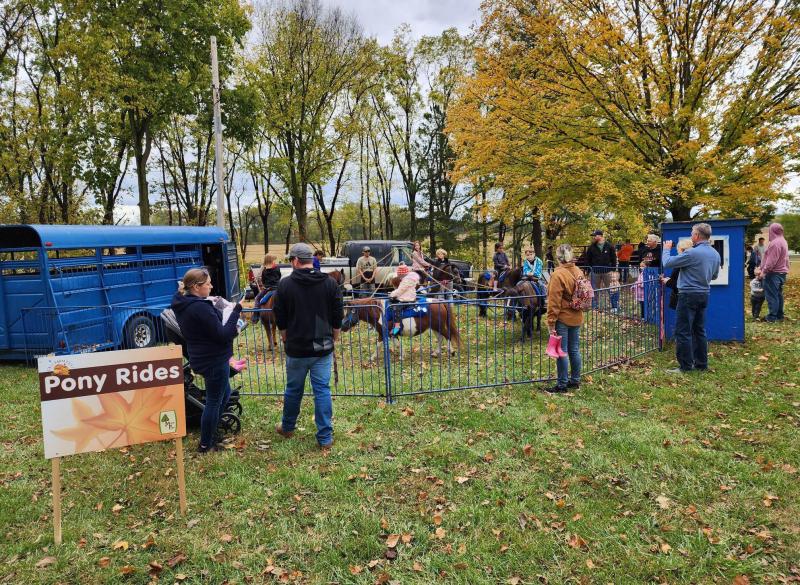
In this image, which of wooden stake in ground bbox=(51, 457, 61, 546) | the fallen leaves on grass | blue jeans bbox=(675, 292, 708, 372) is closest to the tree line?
blue jeans bbox=(675, 292, 708, 372)

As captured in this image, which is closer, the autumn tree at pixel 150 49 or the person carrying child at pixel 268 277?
the person carrying child at pixel 268 277

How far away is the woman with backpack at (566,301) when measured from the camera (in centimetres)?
586

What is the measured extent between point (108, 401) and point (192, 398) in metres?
1.45

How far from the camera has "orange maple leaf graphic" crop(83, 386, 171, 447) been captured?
12.0 ft

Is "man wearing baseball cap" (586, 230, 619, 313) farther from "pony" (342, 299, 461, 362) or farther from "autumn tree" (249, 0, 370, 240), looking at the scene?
"autumn tree" (249, 0, 370, 240)

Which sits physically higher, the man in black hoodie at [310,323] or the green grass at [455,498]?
the man in black hoodie at [310,323]

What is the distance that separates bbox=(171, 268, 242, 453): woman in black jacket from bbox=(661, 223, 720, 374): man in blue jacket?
596 cm

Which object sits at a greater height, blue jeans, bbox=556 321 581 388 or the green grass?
blue jeans, bbox=556 321 581 388

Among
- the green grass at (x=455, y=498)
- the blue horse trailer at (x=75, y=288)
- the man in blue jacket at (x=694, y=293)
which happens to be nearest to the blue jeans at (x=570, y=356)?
the green grass at (x=455, y=498)

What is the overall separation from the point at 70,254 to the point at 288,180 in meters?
20.7

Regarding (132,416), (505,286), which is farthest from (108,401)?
(505,286)

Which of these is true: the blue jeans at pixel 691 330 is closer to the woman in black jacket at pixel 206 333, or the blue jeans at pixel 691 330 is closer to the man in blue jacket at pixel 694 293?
the man in blue jacket at pixel 694 293

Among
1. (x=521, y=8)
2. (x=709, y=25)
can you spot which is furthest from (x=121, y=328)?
(x=709, y=25)

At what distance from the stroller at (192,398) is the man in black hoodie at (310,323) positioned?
1018mm
